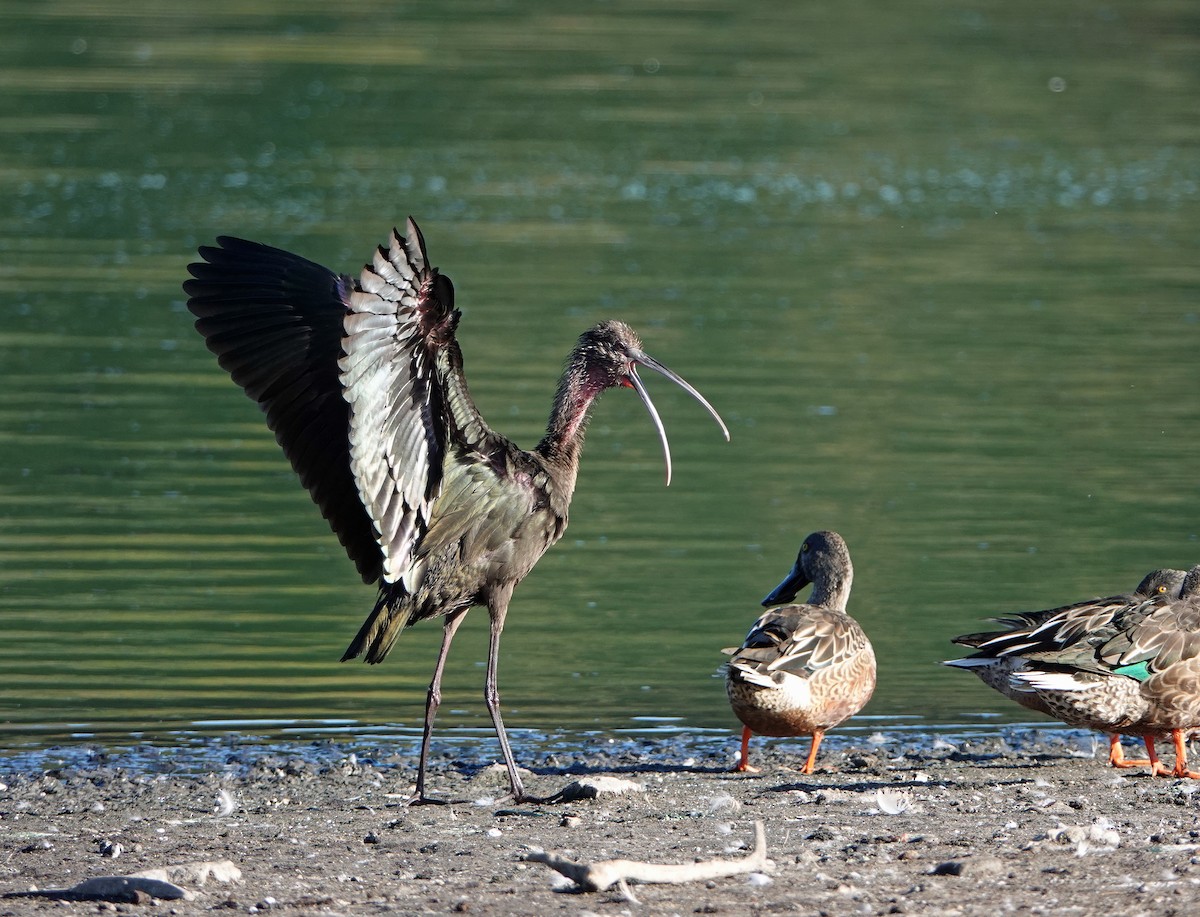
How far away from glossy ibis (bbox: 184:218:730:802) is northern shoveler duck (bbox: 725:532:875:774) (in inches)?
41.6

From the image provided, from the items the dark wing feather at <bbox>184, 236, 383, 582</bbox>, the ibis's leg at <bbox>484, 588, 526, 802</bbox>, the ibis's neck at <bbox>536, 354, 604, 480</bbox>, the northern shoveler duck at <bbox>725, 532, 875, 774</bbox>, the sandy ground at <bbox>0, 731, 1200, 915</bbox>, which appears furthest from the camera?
the northern shoveler duck at <bbox>725, 532, 875, 774</bbox>

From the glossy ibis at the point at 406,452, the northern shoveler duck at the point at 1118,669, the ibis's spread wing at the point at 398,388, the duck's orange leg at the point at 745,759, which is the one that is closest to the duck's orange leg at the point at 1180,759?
the northern shoveler duck at the point at 1118,669

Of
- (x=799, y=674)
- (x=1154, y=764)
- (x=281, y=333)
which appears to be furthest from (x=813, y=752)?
(x=281, y=333)

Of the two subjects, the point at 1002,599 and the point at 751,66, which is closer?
the point at 1002,599

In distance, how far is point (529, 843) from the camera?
24.5ft

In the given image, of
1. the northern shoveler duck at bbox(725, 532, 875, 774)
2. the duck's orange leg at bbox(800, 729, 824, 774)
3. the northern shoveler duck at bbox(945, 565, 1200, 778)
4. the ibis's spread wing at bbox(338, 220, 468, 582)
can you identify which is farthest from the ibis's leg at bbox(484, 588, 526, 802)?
the northern shoveler duck at bbox(945, 565, 1200, 778)

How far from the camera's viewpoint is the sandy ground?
6555mm

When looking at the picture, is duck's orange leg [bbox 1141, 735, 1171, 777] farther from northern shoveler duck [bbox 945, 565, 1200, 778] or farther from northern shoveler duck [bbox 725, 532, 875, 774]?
northern shoveler duck [bbox 725, 532, 875, 774]

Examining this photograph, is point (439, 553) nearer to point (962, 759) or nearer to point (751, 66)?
point (962, 759)

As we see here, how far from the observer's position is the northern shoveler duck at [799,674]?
A: 29.3ft

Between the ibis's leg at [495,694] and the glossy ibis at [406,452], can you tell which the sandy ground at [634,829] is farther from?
the glossy ibis at [406,452]

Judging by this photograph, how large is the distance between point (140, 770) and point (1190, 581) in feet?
16.2

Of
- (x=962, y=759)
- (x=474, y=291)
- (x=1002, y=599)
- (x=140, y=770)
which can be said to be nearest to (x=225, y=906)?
(x=140, y=770)

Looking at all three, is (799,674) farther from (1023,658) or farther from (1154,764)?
(1154,764)
